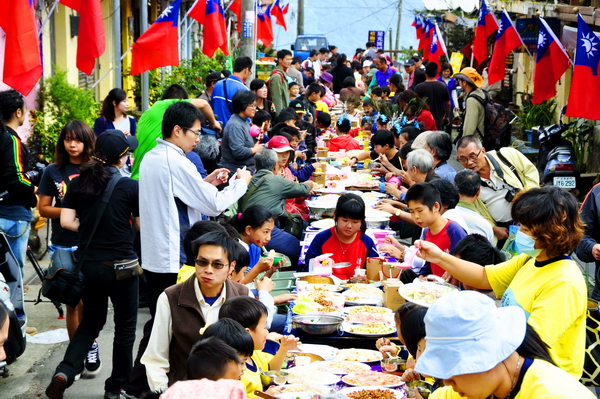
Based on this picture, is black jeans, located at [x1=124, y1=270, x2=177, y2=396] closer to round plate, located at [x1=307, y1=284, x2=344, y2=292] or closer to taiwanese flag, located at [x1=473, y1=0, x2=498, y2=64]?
round plate, located at [x1=307, y1=284, x2=344, y2=292]

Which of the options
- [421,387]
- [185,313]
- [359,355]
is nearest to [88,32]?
[185,313]

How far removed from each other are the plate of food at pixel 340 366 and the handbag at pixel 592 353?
1348 mm

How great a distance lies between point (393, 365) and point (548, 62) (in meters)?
8.15

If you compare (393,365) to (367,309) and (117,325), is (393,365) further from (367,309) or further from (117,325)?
(117,325)

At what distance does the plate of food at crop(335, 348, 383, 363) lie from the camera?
4453 mm

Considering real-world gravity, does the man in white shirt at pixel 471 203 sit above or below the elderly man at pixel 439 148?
below

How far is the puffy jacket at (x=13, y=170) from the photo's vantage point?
5926 mm

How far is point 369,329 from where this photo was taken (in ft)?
15.8

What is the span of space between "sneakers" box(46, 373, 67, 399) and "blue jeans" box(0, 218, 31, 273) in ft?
4.41

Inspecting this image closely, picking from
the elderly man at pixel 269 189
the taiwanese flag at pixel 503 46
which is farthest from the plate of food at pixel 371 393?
the taiwanese flag at pixel 503 46

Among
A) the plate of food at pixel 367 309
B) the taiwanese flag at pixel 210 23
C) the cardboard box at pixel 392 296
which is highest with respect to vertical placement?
the taiwanese flag at pixel 210 23

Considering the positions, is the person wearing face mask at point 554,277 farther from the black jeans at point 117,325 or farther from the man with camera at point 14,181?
the man with camera at point 14,181

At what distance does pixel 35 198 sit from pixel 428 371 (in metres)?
4.69

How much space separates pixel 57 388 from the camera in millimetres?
5234
